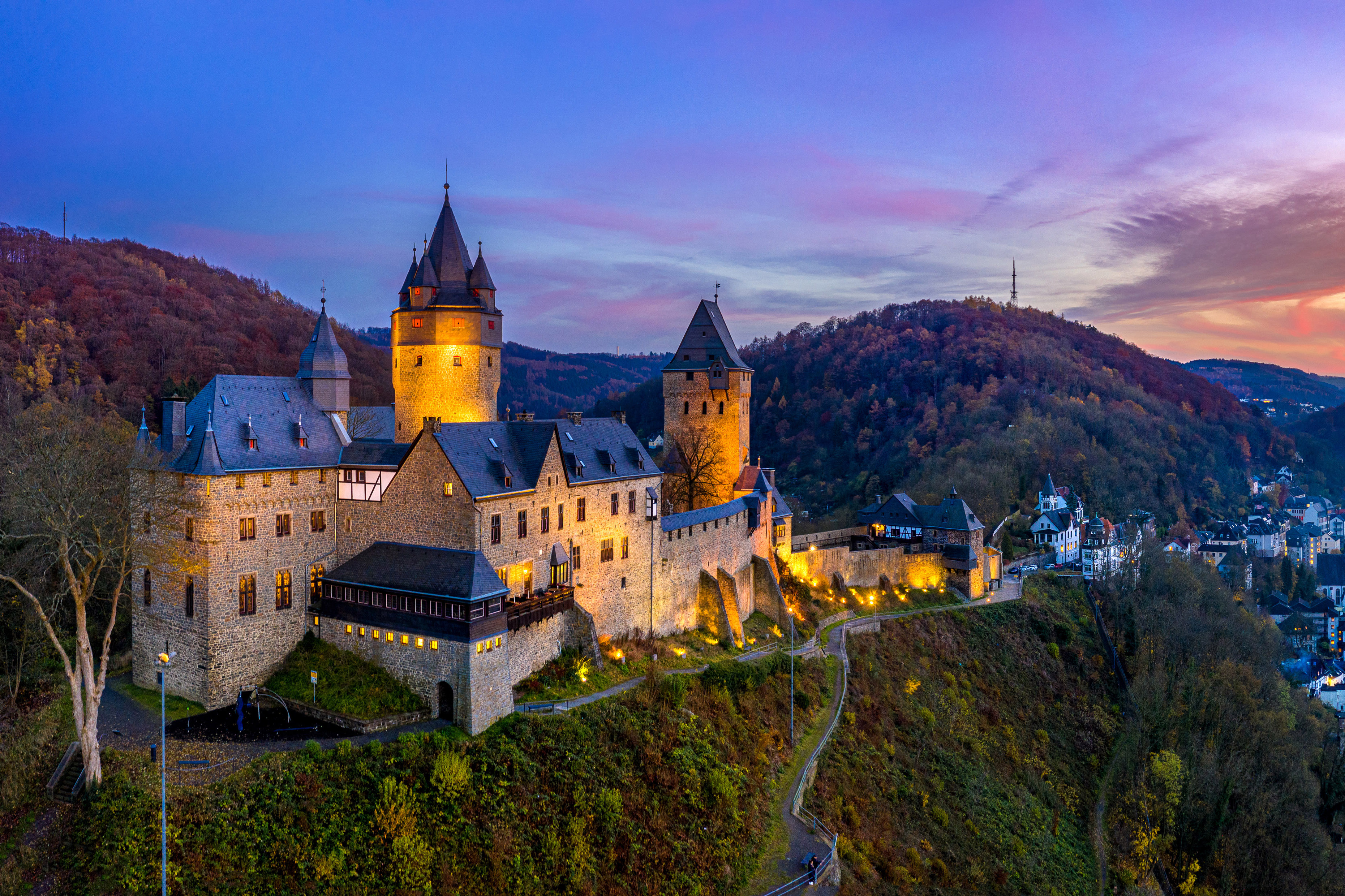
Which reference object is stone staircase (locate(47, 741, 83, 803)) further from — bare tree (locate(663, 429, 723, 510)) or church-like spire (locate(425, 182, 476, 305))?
bare tree (locate(663, 429, 723, 510))

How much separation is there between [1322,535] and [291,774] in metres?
135

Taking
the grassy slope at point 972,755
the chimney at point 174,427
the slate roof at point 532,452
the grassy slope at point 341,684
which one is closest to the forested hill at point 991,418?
the grassy slope at point 972,755

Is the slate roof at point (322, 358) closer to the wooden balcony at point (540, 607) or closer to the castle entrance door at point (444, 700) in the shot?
the wooden balcony at point (540, 607)

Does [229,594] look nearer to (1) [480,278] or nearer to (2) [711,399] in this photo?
(1) [480,278]

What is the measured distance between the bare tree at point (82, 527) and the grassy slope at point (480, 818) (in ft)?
13.1

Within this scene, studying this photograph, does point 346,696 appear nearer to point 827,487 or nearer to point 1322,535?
point 827,487

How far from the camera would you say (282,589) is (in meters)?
30.2

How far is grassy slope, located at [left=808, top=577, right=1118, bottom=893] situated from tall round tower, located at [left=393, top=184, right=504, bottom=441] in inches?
921

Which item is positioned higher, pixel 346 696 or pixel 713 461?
pixel 713 461

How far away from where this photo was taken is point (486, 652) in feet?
88.1

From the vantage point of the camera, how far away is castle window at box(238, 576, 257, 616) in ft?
94.6

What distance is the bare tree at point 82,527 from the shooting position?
22.1 meters

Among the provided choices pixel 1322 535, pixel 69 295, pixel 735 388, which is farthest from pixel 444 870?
pixel 1322 535

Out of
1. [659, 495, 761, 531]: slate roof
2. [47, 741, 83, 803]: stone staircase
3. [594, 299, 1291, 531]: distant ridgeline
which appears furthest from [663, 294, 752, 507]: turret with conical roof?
[47, 741, 83, 803]: stone staircase
